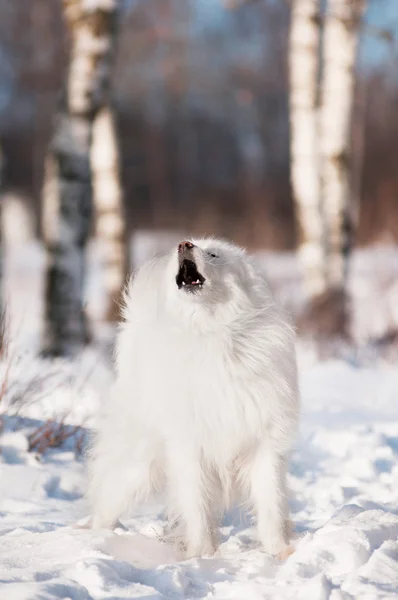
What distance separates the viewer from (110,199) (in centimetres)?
892

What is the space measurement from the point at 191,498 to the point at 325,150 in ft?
20.5

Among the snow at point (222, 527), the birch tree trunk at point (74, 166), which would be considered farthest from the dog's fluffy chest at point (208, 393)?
the birch tree trunk at point (74, 166)

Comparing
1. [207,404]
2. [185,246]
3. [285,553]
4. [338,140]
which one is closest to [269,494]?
[285,553]

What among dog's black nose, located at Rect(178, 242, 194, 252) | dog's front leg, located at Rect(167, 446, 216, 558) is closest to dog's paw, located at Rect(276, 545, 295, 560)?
dog's front leg, located at Rect(167, 446, 216, 558)

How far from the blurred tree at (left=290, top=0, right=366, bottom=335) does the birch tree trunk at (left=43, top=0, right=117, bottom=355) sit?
2602mm

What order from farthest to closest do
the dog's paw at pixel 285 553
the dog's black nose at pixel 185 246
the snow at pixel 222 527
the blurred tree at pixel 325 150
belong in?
the blurred tree at pixel 325 150 → the dog's black nose at pixel 185 246 → the dog's paw at pixel 285 553 → the snow at pixel 222 527

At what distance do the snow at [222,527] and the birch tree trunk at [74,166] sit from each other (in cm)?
94

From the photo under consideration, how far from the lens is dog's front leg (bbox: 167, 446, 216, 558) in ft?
10.8

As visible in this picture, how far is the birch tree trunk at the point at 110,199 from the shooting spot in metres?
8.94

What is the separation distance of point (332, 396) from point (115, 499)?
2.99 m

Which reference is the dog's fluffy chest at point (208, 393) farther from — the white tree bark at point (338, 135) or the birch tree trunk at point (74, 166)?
the white tree bark at point (338, 135)

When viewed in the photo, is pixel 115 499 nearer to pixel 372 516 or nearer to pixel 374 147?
pixel 372 516

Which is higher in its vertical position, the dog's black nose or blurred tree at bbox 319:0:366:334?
blurred tree at bbox 319:0:366:334

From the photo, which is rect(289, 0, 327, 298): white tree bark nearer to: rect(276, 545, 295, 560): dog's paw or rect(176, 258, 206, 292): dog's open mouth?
rect(176, 258, 206, 292): dog's open mouth
